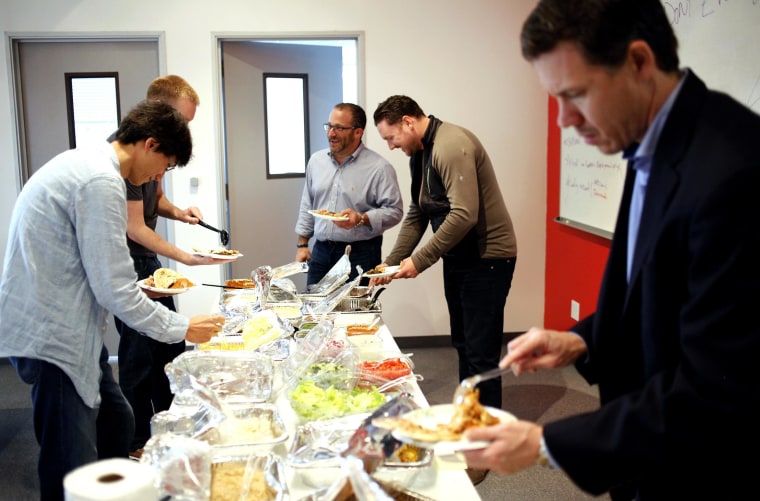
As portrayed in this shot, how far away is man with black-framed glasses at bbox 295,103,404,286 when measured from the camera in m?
3.79

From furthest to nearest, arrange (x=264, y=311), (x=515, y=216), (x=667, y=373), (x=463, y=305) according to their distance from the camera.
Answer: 1. (x=515, y=216)
2. (x=463, y=305)
3. (x=264, y=311)
4. (x=667, y=373)

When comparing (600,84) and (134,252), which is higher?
(600,84)

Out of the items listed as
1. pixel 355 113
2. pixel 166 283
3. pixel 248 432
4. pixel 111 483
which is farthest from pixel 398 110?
pixel 111 483

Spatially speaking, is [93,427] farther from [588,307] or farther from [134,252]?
[588,307]

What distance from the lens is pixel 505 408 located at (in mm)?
3711

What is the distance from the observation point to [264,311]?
2.60 metres

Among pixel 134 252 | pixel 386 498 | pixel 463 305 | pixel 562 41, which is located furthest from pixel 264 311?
pixel 562 41

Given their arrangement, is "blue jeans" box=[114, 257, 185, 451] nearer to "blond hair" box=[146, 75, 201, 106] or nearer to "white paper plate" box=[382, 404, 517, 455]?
"blond hair" box=[146, 75, 201, 106]

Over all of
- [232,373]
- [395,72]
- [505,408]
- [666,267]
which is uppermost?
[395,72]

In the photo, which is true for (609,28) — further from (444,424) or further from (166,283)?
(166,283)

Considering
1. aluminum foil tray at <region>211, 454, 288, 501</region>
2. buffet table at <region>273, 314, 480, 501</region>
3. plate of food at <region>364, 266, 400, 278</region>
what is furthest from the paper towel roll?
plate of food at <region>364, 266, 400, 278</region>

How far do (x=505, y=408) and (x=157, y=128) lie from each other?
8.16 ft

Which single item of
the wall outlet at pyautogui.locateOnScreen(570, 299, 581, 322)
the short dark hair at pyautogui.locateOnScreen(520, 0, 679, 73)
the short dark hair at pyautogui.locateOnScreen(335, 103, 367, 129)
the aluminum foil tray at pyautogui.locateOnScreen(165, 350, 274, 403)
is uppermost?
the short dark hair at pyautogui.locateOnScreen(335, 103, 367, 129)

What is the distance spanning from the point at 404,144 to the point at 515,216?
6.03ft
